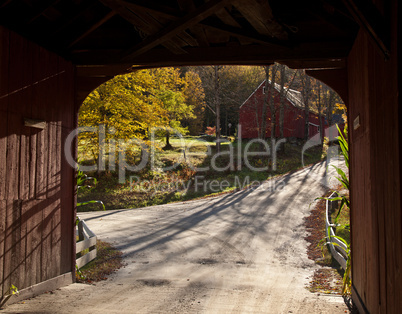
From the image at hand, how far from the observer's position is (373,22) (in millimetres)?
3242

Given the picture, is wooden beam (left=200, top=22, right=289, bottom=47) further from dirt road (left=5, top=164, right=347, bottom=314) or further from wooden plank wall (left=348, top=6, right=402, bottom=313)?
dirt road (left=5, top=164, right=347, bottom=314)

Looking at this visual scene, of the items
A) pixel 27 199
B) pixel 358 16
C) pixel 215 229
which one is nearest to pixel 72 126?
pixel 27 199

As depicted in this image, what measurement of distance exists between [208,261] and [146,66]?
184 inches

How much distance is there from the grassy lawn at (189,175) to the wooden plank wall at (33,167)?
10.3 metres

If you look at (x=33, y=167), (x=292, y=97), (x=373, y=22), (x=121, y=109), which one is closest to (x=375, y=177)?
(x=373, y=22)

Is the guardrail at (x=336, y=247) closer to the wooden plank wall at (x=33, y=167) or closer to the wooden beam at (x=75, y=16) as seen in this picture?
the wooden plank wall at (x=33, y=167)

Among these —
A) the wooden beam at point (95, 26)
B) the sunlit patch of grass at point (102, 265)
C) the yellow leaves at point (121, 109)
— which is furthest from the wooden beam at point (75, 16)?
the yellow leaves at point (121, 109)

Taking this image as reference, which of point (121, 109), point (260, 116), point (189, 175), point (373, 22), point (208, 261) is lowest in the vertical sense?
point (208, 261)

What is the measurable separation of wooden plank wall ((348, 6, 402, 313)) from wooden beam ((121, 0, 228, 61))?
164 centimetres

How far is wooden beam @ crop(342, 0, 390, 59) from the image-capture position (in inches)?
124

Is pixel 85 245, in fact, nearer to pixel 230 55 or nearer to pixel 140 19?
pixel 230 55

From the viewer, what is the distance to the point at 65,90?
6250 millimetres

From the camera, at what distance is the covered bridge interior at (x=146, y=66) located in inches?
149

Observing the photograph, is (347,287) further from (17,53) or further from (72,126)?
(17,53)
